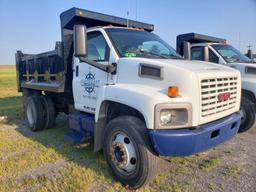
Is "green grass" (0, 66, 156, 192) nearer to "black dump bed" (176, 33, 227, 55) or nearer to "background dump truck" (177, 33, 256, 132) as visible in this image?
"background dump truck" (177, 33, 256, 132)

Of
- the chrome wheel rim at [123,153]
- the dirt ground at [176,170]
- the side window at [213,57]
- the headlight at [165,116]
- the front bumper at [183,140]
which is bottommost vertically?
the dirt ground at [176,170]

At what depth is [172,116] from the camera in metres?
3.08

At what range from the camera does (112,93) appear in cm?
353

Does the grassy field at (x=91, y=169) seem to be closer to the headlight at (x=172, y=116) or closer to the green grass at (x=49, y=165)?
the green grass at (x=49, y=165)

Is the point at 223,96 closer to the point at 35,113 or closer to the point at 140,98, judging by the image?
the point at 140,98

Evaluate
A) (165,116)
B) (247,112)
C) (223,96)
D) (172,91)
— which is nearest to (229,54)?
(247,112)

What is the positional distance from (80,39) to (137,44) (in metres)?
1.05

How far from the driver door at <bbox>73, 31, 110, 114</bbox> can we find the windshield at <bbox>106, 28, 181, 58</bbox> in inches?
8.4

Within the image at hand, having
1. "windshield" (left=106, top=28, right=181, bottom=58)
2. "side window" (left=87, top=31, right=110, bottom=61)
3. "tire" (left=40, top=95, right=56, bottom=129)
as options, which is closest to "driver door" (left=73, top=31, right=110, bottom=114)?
"side window" (left=87, top=31, right=110, bottom=61)

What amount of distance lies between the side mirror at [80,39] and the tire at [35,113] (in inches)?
122

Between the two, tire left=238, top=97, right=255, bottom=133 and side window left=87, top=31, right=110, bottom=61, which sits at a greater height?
side window left=87, top=31, right=110, bottom=61

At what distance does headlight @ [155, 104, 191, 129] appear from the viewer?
295cm

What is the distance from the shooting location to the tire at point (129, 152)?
3148 mm

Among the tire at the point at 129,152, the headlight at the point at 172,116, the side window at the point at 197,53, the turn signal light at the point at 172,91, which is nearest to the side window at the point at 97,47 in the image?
the tire at the point at 129,152
